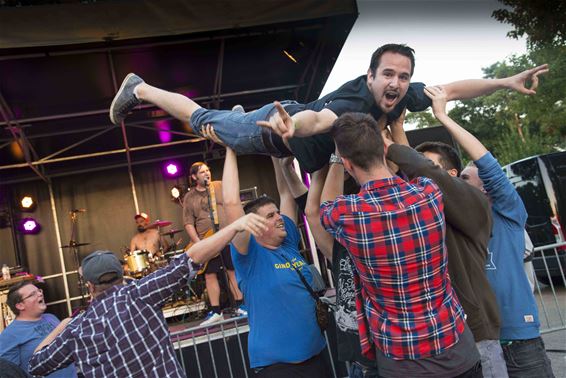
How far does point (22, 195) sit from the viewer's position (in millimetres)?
10609

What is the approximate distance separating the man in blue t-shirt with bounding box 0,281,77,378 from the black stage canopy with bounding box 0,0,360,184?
2.62 meters

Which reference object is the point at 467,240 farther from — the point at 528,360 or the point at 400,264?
the point at 528,360

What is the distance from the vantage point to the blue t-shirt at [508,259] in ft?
7.98

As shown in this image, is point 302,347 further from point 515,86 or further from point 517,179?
point 517,179

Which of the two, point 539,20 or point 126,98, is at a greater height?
point 539,20

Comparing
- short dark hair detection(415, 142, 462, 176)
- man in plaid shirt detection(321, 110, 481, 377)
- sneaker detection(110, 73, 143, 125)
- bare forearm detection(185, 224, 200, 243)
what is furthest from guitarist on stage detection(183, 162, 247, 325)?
man in plaid shirt detection(321, 110, 481, 377)

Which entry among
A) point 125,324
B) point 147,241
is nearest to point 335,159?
point 125,324

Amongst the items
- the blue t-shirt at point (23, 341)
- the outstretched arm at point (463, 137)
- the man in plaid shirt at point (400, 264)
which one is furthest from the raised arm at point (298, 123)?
the blue t-shirt at point (23, 341)

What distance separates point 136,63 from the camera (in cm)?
695

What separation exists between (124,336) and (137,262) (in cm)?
573

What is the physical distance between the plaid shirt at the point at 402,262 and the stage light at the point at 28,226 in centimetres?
998

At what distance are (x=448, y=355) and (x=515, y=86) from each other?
5.76 feet

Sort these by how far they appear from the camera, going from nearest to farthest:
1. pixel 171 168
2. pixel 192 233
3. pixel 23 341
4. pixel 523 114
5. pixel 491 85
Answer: pixel 491 85, pixel 23 341, pixel 192 233, pixel 171 168, pixel 523 114

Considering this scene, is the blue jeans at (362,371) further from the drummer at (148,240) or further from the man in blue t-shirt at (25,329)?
the drummer at (148,240)
